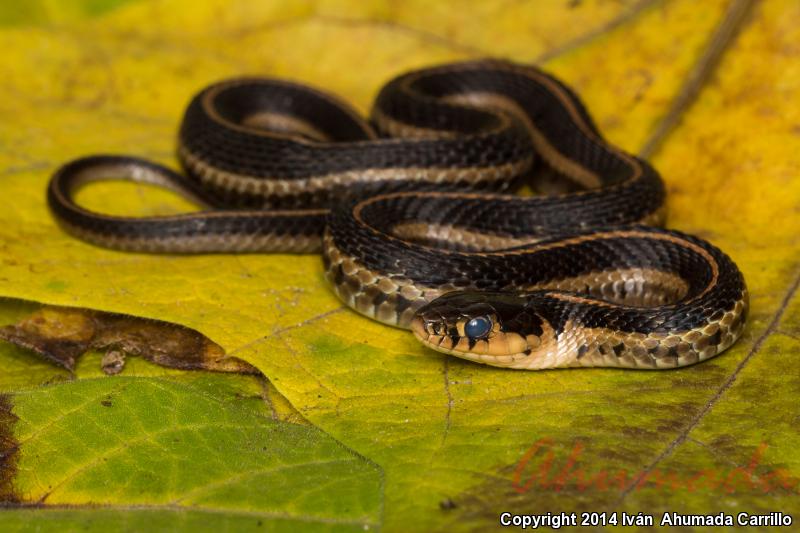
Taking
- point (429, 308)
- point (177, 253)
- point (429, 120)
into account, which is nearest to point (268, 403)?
point (429, 308)

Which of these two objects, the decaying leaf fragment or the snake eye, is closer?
the snake eye

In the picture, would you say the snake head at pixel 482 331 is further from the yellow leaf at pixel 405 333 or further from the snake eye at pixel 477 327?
the yellow leaf at pixel 405 333

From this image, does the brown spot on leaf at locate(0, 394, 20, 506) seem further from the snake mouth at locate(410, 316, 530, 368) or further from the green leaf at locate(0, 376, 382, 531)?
the snake mouth at locate(410, 316, 530, 368)

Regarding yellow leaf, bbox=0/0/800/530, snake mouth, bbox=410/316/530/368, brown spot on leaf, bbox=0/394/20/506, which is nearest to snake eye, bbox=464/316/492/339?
snake mouth, bbox=410/316/530/368

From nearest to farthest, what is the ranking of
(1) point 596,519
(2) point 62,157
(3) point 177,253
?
(1) point 596,519, (3) point 177,253, (2) point 62,157

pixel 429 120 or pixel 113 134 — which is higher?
pixel 429 120

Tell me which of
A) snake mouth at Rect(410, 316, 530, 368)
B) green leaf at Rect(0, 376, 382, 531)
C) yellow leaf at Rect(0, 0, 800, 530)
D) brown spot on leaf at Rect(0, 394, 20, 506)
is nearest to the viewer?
green leaf at Rect(0, 376, 382, 531)

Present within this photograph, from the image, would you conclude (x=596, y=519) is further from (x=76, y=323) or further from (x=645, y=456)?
(x=76, y=323)
